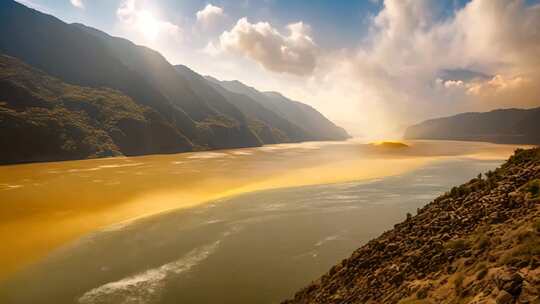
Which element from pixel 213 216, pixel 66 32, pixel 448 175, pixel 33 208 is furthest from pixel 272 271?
pixel 66 32

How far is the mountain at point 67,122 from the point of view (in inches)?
2908

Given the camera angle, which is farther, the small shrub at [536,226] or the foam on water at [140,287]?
the foam on water at [140,287]

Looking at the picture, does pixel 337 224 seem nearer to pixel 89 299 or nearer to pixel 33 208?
pixel 89 299

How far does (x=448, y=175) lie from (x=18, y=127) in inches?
4075

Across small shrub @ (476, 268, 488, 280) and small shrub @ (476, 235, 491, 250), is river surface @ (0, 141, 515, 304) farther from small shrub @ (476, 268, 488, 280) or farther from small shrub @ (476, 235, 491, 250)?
small shrub @ (476, 268, 488, 280)

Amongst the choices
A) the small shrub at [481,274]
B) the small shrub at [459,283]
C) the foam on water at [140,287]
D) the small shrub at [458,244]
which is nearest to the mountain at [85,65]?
the foam on water at [140,287]

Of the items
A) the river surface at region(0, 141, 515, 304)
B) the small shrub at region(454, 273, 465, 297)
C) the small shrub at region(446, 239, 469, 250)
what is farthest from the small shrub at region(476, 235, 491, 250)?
the river surface at region(0, 141, 515, 304)

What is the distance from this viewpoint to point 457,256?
376 inches

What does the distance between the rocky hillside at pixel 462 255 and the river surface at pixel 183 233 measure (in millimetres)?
5855

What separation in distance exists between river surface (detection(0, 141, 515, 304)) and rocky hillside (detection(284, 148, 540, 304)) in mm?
5855

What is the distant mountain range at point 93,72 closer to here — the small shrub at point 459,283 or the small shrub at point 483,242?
the small shrub at point 483,242

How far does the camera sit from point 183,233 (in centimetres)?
2486

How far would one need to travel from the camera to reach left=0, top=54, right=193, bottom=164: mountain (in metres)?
73.9

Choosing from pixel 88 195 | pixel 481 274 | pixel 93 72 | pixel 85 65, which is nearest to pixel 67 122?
pixel 93 72
